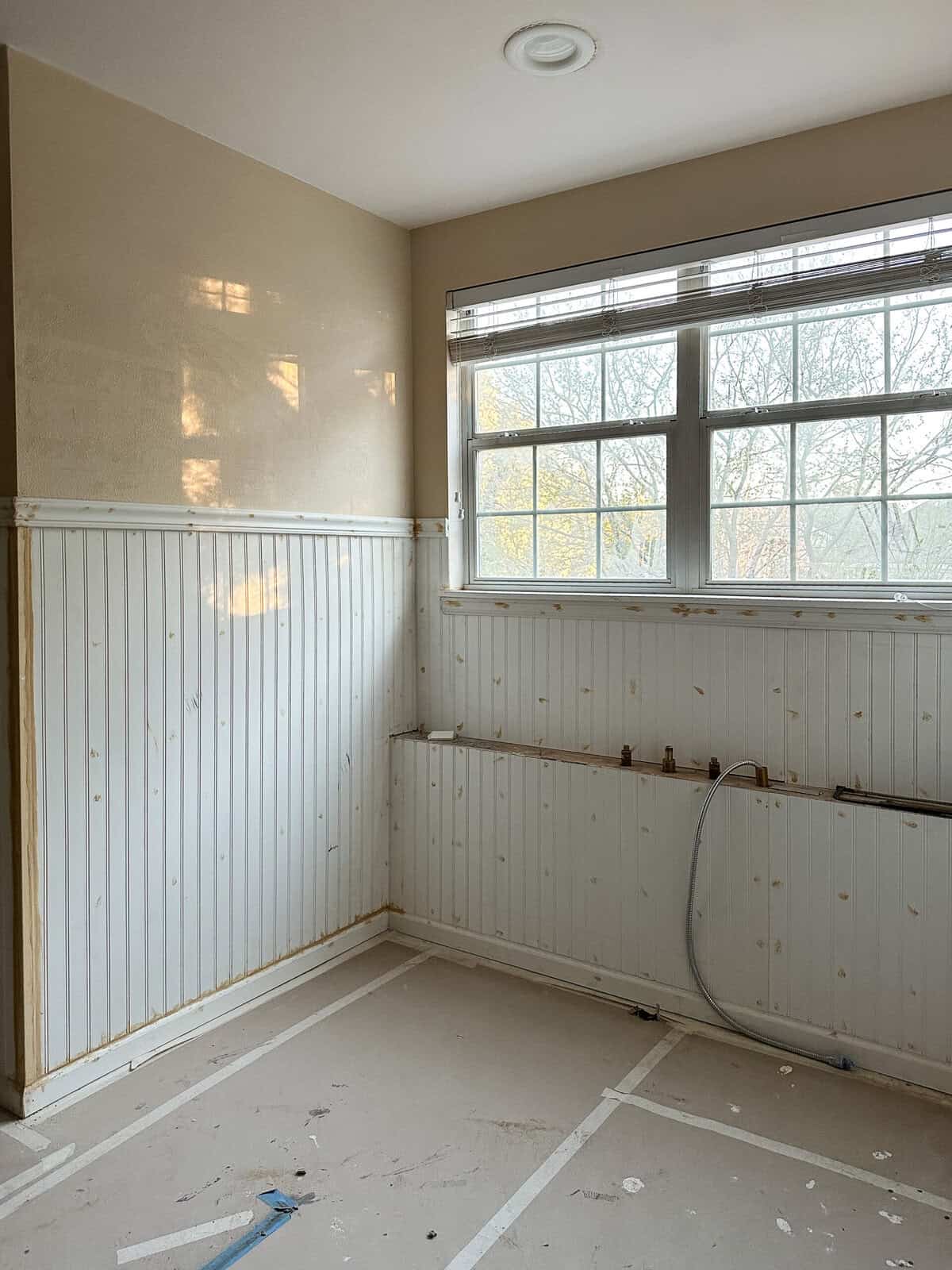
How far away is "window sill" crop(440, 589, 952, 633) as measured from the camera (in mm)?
2717

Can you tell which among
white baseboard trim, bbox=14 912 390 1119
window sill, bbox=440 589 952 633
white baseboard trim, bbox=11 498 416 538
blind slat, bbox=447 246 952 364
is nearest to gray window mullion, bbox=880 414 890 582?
window sill, bbox=440 589 952 633

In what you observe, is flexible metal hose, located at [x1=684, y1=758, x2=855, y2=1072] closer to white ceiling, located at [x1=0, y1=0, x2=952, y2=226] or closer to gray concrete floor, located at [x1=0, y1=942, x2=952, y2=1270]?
gray concrete floor, located at [x1=0, y1=942, x2=952, y2=1270]

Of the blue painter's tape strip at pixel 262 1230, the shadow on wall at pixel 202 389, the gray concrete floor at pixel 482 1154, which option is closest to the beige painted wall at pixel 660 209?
the shadow on wall at pixel 202 389

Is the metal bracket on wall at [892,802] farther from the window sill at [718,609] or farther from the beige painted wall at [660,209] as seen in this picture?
the beige painted wall at [660,209]

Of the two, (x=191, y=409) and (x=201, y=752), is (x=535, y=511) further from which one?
(x=201, y=752)

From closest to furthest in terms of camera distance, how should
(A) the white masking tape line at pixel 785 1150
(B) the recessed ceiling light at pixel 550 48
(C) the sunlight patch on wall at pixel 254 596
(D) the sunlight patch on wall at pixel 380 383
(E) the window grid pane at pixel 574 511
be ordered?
1. (A) the white masking tape line at pixel 785 1150
2. (B) the recessed ceiling light at pixel 550 48
3. (C) the sunlight patch on wall at pixel 254 596
4. (E) the window grid pane at pixel 574 511
5. (D) the sunlight patch on wall at pixel 380 383

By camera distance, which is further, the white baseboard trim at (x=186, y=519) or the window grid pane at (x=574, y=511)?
the window grid pane at (x=574, y=511)

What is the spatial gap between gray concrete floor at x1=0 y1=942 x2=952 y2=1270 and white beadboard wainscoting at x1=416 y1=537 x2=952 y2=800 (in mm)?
915

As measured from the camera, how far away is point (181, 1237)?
206cm

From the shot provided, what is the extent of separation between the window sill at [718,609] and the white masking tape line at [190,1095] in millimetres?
1364

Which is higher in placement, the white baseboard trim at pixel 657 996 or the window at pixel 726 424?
the window at pixel 726 424

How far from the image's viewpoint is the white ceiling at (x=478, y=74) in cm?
226

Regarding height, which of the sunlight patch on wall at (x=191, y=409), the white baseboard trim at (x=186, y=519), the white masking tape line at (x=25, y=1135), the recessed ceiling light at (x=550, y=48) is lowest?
the white masking tape line at (x=25, y=1135)

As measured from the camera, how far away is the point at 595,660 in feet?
10.9
